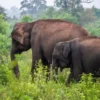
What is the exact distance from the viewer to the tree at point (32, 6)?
75562 mm

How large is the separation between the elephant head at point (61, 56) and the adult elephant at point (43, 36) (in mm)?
309

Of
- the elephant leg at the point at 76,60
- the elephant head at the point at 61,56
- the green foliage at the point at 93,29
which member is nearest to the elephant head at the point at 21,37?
the elephant head at the point at 61,56

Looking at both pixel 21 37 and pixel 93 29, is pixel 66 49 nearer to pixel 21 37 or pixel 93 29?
pixel 21 37

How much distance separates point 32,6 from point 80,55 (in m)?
75.5

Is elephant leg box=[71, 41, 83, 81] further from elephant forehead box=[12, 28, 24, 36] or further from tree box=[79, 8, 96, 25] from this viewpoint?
tree box=[79, 8, 96, 25]

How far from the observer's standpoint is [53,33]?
651 centimetres

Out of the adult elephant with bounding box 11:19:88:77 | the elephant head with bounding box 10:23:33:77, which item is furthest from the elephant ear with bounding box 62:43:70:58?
the elephant head with bounding box 10:23:33:77

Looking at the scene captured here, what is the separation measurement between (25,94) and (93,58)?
1.34m

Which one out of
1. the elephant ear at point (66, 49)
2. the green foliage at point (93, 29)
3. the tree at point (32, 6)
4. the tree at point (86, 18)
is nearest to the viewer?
the elephant ear at point (66, 49)

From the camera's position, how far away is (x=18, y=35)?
7082 mm

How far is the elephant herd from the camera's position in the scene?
18.7 ft

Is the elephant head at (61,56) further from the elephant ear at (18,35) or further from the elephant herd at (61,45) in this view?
the elephant ear at (18,35)

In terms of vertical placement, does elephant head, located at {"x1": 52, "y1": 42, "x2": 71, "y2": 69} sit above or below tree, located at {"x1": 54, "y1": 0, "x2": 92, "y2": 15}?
above

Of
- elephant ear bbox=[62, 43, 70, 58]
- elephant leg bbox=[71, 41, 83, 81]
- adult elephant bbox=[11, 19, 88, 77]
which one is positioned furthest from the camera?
adult elephant bbox=[11, 19, 88, 77]
